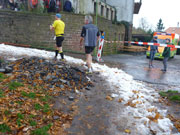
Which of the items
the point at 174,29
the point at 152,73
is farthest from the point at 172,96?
the point at 174,29

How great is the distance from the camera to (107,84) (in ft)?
20.4

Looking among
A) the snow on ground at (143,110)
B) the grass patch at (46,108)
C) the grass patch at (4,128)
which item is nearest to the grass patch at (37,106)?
the grass patch at (46,108)

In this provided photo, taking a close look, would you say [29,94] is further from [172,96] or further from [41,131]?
[172,96]

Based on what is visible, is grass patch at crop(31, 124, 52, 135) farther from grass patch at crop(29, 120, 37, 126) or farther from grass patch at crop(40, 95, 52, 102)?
grass patch at crop(40, 95, 52, 102)

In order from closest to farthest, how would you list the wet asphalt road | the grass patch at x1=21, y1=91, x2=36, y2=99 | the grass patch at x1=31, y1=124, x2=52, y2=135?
the grass patch at x1=31, y1=124, x2=52, y2=135, the grass patch at x1=21, y1=91, x2=36, y2=99, the wet asphalt road

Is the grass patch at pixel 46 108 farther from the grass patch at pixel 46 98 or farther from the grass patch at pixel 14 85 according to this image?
the grass patch at pixel 14 85

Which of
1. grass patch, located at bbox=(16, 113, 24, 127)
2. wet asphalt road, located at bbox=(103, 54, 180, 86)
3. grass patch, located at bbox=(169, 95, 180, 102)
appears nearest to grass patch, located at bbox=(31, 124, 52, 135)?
grass patch, located at bbox=(16, 113, 24, 127)

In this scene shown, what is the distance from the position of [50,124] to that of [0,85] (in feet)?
5.98

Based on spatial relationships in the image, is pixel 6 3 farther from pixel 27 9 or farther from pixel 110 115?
pixel 110 115

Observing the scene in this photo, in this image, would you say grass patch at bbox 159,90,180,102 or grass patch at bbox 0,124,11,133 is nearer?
grass patch at bbox 0,124,11,133

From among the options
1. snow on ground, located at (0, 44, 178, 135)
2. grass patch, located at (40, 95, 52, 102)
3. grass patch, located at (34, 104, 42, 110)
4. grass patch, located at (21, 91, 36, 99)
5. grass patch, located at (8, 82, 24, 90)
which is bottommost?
snow on ground, located at (0, 44, 178, 135)

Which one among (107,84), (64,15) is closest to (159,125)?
(107,84)

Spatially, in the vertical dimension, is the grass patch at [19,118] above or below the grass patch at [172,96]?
above

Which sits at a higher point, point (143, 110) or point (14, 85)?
point (14, 85)
